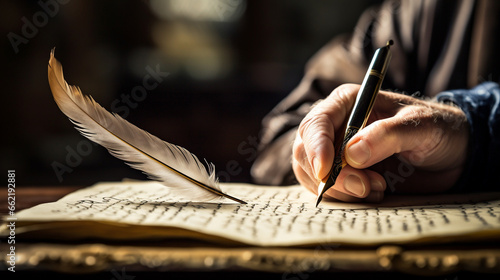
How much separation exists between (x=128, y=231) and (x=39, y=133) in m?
2.72

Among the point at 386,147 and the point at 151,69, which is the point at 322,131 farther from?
the point at 151,69

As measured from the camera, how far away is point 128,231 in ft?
1.41

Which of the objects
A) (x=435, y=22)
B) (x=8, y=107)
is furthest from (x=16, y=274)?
(x=8, y=107)

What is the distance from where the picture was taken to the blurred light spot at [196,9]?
10.7 feet

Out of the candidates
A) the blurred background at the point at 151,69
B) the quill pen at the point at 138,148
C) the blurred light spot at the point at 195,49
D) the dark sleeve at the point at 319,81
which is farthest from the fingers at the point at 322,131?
the blurred light spot at the point at 195,49

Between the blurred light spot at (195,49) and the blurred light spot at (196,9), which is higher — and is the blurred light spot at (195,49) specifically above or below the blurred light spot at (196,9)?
below

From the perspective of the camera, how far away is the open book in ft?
1.36

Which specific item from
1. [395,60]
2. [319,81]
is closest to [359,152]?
[319,81]

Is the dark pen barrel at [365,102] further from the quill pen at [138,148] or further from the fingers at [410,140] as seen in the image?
the quill pen at [138,148]

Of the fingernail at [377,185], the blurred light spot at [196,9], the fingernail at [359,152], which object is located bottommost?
the fingernail at [377,185]

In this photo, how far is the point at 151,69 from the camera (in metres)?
3.21

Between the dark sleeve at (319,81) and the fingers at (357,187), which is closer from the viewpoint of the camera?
the fingers at (357,187)

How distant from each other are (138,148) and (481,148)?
1.77ft

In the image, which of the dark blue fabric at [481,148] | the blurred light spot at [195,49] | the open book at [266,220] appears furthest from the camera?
the blurred light spot at [195,49]
